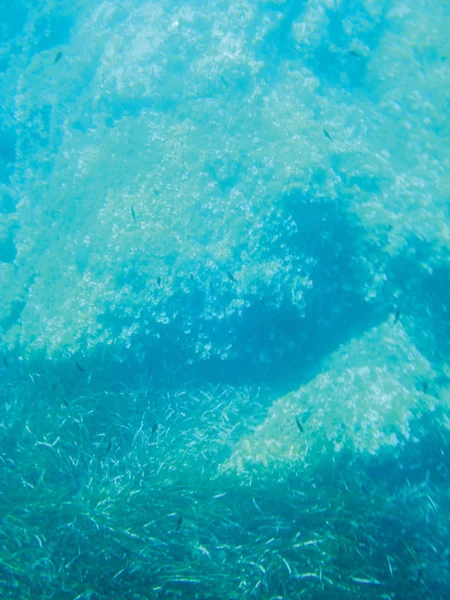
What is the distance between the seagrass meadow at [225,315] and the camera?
3.84 meters

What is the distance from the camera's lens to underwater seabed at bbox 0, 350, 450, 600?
3.49 meters

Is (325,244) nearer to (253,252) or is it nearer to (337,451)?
(253,252)

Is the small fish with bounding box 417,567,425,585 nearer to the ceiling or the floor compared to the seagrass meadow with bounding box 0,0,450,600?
nearer to the floor

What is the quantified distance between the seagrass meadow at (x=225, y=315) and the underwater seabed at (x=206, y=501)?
0.02 metres

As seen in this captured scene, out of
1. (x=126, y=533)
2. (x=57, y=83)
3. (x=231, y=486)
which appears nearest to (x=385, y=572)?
(x=231, y=486)

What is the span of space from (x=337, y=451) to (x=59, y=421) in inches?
149

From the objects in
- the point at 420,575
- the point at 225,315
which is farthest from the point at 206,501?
the point at 225,315

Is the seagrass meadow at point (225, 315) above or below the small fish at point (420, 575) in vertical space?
Answer: above

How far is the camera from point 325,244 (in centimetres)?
575

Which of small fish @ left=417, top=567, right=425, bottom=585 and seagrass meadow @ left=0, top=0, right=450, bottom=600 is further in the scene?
seagrass meadow @ left=0, top=0, right=450, bottom=600

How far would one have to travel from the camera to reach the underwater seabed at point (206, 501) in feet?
11.4

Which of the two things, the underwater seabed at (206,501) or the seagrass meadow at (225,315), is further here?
the seagrass meadow at (225,315)

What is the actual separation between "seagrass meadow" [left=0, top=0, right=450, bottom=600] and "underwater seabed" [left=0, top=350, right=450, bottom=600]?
24 mm

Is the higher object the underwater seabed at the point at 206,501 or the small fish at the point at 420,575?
the underwater seabed at the point at 206,501
